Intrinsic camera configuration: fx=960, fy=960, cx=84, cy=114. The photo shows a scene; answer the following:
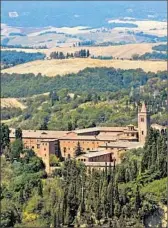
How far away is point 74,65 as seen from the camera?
6372 cm

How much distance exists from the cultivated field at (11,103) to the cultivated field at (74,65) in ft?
27.9

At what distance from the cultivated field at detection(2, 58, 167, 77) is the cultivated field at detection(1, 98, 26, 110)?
27.9 ft

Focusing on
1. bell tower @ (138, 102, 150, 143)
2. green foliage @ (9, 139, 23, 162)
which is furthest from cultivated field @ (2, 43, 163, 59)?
green foliage @ (9, 139, 23, 162)

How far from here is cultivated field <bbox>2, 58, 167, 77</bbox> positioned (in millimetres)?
62906

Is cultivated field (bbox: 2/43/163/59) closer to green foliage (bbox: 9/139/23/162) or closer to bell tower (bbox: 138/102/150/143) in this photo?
bell tower (bbox: 138/102/150/143)

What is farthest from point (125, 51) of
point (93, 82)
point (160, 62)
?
point (93, 82)

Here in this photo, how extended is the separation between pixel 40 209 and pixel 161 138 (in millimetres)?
3884

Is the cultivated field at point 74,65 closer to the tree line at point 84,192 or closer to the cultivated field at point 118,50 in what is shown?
the cultivated field at point 118,50

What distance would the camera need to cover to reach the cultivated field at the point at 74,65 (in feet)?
206

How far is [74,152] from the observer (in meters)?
28.5

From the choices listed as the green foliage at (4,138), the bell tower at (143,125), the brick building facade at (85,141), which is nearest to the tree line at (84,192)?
the brick building facade at (85,141)

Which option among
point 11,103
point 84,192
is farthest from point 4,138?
point 11,103

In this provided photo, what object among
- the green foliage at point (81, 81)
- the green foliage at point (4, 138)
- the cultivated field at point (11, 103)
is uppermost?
the green foliage at point (81, 81)

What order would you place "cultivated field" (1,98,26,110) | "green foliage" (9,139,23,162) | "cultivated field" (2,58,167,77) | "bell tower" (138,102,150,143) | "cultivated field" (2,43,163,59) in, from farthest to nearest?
"cultivated field" (2,43,163,59)
"cultivated field" (2,58,167,77)
"cultivated field" (1,98,26,110)
"bell tower" (138,102,150,143)
"green foliage" (9,139,23,162)
